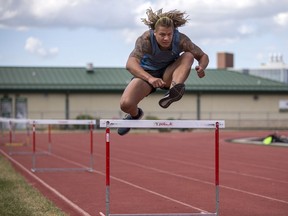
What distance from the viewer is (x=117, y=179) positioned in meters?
14.1

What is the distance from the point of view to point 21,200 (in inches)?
406

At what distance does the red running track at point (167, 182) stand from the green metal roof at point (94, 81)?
2293 cm

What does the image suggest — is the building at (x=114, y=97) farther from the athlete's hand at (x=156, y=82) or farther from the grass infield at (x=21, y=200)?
the athlete's hand at (x=156, y=82)

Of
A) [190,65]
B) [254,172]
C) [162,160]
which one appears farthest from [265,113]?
→ [190,65]

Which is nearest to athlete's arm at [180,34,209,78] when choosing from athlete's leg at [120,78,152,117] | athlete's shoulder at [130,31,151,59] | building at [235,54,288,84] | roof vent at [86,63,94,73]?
athlete's shoulder at [130,31,151,59]

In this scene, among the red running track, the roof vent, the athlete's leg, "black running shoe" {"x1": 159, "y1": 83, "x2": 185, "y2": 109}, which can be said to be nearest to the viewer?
"black running shoe" {"x1": 159, "y1": 83, "x2": 185, "y2": 109}

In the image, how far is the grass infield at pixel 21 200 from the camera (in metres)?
9.13

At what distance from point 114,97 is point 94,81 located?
211 cm

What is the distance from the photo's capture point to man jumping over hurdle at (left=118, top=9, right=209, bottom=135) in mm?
6941

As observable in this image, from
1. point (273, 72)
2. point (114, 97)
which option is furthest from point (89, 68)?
point (273, 72)

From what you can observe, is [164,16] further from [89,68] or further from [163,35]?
[89,68]

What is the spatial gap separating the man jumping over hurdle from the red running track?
2.69m

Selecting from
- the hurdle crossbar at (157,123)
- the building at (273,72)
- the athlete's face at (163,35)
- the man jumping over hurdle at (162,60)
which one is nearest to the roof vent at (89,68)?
the building at (273,72)

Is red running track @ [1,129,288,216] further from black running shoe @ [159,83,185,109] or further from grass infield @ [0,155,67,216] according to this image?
black running shoe @ [159,83,185,109]
